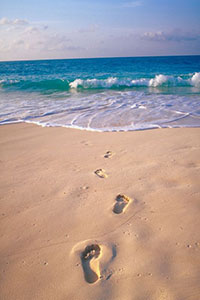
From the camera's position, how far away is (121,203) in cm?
265

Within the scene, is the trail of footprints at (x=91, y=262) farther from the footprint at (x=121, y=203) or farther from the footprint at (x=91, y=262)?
the footprint at (x=121, y=203)

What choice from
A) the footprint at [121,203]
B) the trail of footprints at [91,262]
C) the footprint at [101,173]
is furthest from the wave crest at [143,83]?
the trail of footprints at [91,262]

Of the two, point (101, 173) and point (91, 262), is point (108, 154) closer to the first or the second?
point (101, 173)

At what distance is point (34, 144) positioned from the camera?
4.68 meters

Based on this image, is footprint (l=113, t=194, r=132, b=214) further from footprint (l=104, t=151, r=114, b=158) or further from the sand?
footprint (l=104, t=151, r=114, b=158)

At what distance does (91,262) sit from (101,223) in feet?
1.56

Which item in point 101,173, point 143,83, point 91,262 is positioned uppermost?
point 143,83

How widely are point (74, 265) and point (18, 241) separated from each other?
70 centimetres

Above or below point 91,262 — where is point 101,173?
above

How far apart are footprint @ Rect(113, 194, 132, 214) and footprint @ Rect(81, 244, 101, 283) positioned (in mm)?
577

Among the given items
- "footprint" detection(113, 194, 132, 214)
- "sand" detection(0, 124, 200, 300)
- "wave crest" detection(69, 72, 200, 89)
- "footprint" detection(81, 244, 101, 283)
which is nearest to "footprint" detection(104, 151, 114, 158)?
"sand" detection(0, 124, 200, 300)

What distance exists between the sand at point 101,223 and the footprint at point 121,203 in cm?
1

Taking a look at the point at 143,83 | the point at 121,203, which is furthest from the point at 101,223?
the point at 143,83

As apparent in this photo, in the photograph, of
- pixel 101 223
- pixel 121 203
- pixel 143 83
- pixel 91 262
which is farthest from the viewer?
pixel 143 83
